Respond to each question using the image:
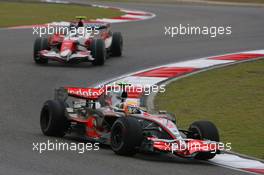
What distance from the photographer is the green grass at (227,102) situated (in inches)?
577

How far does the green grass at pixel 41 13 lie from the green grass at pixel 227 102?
12788mm

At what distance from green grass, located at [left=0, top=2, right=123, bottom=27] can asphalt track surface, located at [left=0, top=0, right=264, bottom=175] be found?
8.46ft

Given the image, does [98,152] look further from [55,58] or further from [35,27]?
[35,27]

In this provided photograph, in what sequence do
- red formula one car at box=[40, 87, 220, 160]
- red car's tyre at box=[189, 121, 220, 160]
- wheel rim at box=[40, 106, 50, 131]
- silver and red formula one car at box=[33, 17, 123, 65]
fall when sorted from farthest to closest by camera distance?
silver and red formula one car at box=[33, 17, 123, 65], wheel rim at box=[40, 106, 50, 131], red car's tyre at box=[189, 121, 220, 160], red formula one car at box=[40, 87, 220, 160]

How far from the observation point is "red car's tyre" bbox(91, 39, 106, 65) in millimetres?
22391

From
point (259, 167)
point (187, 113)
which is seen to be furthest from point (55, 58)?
point (259, 167)

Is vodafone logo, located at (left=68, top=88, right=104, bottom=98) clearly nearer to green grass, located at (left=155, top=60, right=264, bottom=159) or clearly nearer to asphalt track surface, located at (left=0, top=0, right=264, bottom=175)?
asphalt track surface, located at (left=0, top=0, right=264, bottom=175)

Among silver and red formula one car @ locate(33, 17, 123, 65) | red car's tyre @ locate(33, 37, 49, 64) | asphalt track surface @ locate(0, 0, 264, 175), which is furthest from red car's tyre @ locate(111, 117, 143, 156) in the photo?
A: red car's tyre @ locate(33, 37, 49, 64)

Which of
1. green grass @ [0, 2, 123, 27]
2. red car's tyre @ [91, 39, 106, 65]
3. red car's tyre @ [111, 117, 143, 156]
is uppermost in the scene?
green grass @ [0, 2, 123, 27]

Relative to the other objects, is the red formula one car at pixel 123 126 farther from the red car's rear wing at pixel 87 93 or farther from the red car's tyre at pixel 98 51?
the red car's tyre at pixel 98 51

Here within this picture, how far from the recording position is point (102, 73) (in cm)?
2133

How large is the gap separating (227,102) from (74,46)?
19.4 feet

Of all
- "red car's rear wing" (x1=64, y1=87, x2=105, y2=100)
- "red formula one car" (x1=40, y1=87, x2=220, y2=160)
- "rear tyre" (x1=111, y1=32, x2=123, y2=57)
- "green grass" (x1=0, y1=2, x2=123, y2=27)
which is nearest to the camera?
"red formula one car" (x1=40, y1=87, x2=220, y2=160)

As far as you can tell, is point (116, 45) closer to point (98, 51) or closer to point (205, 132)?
point (98, 51)
